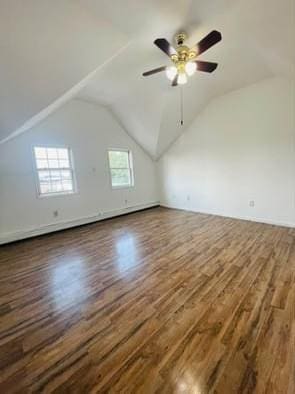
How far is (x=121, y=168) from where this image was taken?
19.0 feet

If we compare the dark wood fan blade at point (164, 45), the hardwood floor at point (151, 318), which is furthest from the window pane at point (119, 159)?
the dark wood fan blade at point (164, 45)

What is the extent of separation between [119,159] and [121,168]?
0.88 feet

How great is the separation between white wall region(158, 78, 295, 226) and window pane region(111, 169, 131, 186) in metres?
1.62

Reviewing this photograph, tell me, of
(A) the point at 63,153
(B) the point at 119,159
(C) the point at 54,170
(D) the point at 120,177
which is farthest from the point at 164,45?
(D) the point at 120,177

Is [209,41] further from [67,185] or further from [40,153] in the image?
[67,185]

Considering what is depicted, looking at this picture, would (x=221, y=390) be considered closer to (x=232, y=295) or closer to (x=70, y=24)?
(x=232, y=295)

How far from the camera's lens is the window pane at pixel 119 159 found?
5530 mm

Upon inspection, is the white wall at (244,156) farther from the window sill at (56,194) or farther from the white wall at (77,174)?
the window sill at (56,194)

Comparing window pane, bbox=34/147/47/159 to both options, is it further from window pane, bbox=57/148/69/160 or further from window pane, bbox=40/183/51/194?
window pane, bbox=40/183/51/194

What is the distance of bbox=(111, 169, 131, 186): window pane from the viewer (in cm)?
559

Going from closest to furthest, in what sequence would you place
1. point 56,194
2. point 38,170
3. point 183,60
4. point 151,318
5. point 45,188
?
point 151,318 < point 183,60 < point 38,170 < point 45,188 < point 56,194

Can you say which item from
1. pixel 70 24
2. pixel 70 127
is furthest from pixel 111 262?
pixel 70 127

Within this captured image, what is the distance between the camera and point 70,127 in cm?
454

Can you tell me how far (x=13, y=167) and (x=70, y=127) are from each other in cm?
152
